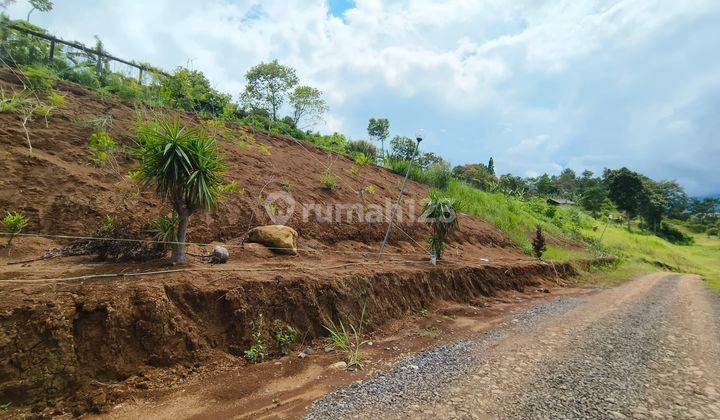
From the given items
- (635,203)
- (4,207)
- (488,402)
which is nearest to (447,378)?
(488,402)

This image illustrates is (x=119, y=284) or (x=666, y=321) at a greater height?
(x=119, y=284)

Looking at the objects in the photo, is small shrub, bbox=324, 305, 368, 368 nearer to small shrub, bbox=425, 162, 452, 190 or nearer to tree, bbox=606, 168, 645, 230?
small shrub, bbox=425, 162, 452, 190

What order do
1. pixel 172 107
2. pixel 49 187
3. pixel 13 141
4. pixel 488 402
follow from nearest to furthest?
pixel 488 402 < pixel 49 187 < pixel 13 141 < pixel 172 107

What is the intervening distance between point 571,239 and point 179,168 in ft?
75.3

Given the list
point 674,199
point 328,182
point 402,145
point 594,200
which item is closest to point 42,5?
point 328,182

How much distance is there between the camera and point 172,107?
416 inches

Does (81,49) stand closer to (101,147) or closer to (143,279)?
(101,147)

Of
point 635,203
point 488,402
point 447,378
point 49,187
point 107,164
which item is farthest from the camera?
point 635,203

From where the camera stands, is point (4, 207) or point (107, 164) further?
point (107, 164)

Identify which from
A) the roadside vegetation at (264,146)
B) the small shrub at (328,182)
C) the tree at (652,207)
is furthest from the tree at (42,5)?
the tree at (652,207)

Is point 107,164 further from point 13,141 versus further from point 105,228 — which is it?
point 105,228

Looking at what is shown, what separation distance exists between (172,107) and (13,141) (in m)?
5.35

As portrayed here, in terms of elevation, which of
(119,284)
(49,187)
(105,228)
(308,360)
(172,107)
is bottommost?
(308,360)

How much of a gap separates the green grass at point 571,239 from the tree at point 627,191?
8.38 meters
